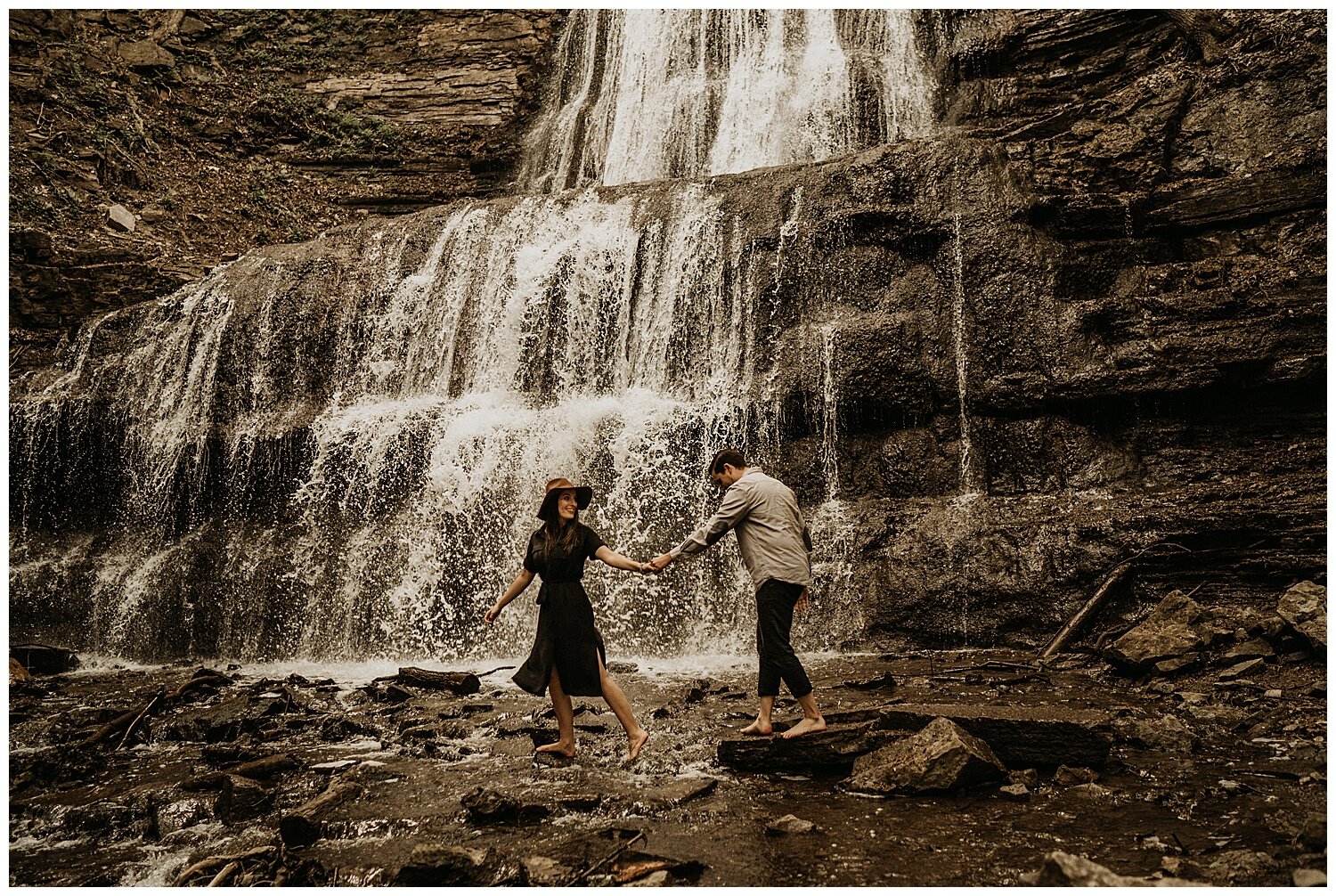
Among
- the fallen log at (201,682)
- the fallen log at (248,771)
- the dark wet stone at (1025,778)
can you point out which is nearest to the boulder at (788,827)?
the dark wet stone at (1025,778)

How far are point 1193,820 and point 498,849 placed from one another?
3327 millimetres

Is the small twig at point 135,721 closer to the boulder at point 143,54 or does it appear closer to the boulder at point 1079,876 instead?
the boulder at point 1079,876

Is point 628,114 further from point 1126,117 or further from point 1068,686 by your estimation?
point 1068,686

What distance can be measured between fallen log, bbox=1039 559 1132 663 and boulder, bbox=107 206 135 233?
1932 centimetres

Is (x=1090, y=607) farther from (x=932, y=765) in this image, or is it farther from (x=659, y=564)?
(x=659, y=564)

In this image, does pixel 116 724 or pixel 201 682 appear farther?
pixel 201 682

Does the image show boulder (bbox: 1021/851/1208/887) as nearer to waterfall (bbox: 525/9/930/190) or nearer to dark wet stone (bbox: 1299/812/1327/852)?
dark wet stone (bbox: 1299/812/1327/852)

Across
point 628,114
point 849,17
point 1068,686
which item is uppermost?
point 849,17

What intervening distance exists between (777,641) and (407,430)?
338 inches

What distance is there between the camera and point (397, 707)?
7598mm

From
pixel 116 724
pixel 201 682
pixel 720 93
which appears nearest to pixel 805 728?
pixel 116 724

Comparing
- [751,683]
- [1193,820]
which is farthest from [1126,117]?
[1193,820]

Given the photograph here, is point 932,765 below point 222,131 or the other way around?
below

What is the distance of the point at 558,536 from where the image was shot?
5.85 meters
